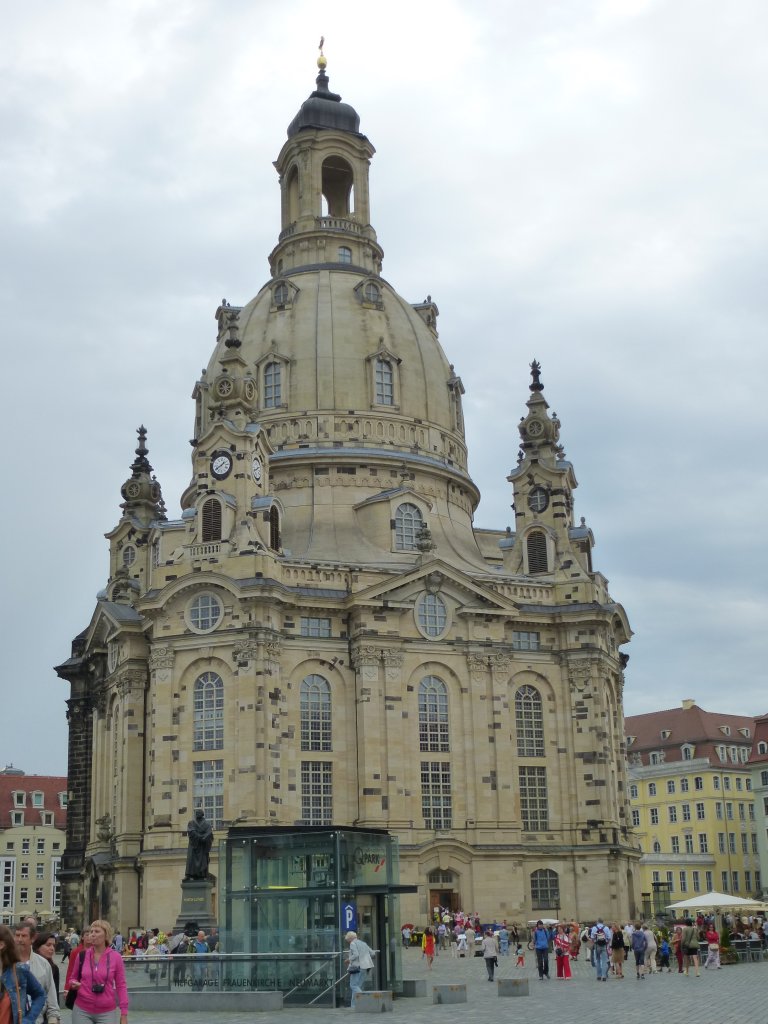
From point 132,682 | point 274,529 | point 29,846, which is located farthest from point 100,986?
point 29,846

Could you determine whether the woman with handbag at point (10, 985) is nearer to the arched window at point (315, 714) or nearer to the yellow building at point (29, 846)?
the arched window at point (315, 714)

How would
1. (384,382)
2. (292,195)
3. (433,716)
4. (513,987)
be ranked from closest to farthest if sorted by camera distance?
(513,987)
(433,716)
(384,382)
(292,195)

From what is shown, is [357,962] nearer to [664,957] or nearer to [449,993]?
[449,993]

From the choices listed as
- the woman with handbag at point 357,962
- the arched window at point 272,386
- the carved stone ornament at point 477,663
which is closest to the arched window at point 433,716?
the carved stone ornament at point 477,663

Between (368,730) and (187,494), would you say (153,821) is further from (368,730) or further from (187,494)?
(187,494)

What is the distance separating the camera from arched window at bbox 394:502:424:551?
75562mm

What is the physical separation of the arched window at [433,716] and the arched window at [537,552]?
1115 centimetres

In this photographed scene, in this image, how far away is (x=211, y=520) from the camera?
235 feet

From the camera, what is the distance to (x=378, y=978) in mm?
35406

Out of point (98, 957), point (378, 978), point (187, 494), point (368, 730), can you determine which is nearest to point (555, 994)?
point (378, 978)

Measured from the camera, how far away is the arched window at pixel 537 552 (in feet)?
260

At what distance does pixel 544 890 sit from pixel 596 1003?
130 feet

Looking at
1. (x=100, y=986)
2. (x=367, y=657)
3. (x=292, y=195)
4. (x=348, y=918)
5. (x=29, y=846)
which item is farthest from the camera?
(x=29, y=846)

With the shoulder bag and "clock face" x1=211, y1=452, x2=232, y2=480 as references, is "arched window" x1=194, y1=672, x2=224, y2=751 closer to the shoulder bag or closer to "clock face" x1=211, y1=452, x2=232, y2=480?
"clock face" x1=211, y1=452, x2=232, y2=480
